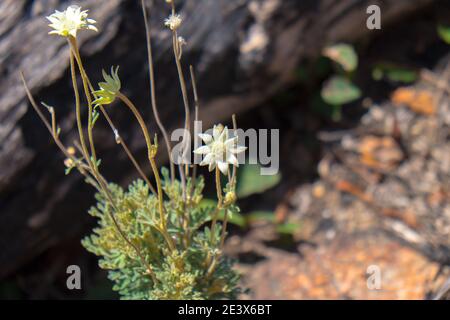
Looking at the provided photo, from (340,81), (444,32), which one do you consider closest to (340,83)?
(340,81)

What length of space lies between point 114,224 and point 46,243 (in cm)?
88

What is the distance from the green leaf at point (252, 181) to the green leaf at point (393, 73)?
32.8 inches

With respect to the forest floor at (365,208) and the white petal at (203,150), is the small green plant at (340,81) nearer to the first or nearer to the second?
the forest floor at (365,208)

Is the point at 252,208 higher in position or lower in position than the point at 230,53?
lower

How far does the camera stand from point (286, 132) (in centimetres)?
320

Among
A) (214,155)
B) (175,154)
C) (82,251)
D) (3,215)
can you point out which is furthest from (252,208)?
(214,155)

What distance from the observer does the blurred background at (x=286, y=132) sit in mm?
2314

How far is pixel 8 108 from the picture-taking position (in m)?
2.23

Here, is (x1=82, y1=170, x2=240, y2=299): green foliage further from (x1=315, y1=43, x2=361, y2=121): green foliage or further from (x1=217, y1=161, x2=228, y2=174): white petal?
(x1=315, y1=43, x2=361, y2=121): green foliage

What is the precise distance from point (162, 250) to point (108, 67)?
2.76 feet

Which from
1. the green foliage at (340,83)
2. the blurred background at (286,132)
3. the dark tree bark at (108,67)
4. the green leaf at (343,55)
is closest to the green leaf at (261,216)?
the blurred background at (286,132)

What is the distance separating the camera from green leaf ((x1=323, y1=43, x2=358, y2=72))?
2975mm

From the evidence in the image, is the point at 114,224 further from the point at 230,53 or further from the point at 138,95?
the point at 230,53
